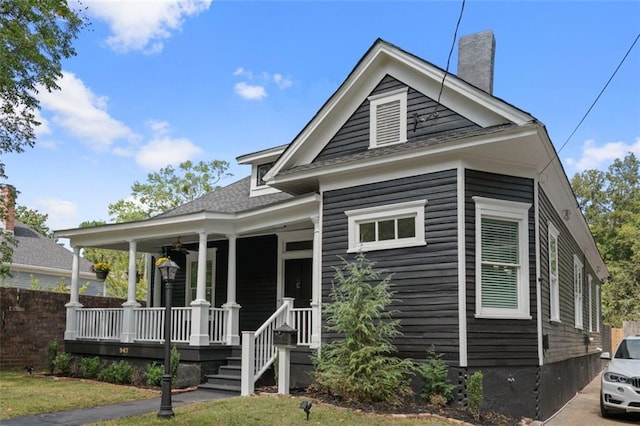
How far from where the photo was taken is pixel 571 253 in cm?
1470

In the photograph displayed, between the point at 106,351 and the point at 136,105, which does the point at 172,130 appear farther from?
the point at 106,351

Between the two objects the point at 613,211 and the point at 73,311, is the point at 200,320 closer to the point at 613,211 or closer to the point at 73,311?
the point at 73,311

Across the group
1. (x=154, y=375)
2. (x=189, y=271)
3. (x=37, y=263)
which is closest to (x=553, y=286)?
(x=154, y=375)

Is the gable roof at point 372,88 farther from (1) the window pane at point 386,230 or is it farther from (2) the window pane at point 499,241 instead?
(1) the window pane at point 386,230

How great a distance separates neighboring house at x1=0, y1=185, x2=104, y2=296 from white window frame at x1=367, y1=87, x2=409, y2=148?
17.7m

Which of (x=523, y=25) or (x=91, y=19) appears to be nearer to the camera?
(x=523, y=25)

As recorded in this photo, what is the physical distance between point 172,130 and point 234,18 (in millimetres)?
19071

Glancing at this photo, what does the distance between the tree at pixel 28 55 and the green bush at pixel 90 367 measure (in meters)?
5.06

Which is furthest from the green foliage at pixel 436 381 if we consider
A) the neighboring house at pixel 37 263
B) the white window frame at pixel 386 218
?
the neighboring house at pixel 37 263

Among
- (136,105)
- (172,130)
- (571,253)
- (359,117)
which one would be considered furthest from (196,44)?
(172,130)

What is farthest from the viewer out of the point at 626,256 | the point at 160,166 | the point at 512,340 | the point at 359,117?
the point at 626,256

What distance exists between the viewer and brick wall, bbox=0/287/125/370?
15.3m

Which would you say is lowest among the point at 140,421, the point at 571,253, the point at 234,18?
the point at 140,421

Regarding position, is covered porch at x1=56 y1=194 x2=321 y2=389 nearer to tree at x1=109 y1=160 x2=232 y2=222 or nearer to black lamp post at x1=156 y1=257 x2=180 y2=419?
black lamp post at x1=156 y1=257 x2=180 y2=419
